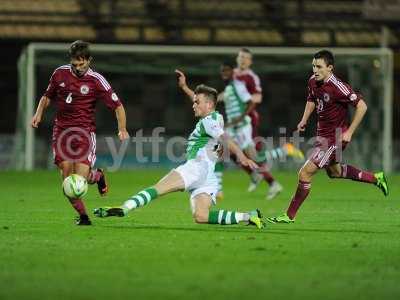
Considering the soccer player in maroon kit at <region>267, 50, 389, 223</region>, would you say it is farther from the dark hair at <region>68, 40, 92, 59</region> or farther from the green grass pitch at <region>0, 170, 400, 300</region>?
the dark hair at <region>68, 40, 92, 59</region>

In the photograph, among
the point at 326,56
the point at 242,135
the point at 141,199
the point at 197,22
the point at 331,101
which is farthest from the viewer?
the point at 197,22

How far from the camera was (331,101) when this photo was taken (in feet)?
37.1

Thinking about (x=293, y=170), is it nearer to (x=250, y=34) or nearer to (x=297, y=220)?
(x=250, y=34)

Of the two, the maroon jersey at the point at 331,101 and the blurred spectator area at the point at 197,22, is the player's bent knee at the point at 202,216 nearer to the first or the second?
the maroon jersey at the point at 331,101

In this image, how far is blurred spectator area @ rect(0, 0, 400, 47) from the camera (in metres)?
27.4

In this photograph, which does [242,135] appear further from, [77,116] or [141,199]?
[141,199]

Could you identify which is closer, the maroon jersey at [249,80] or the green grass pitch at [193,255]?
the green grass pitch at [193,255]

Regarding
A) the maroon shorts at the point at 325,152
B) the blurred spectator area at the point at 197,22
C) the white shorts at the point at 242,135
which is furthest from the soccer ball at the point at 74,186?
the blurred spectator area at the point at 197,22

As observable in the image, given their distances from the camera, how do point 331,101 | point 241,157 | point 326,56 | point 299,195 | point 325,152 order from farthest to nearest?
1. point 331,101
2. point 325,152
3. point 299,195
4. point 326,56
5. point 241,157

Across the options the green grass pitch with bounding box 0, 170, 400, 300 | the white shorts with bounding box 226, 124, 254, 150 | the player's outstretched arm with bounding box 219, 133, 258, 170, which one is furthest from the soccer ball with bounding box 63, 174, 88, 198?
the white shorts with bounding box 226, 124, 254, 150

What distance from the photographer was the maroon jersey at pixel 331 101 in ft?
36.8

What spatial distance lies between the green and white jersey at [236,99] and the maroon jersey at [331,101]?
218 inches

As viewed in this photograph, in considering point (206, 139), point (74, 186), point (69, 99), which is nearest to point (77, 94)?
point (69, 99)

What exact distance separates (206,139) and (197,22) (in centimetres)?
1831
